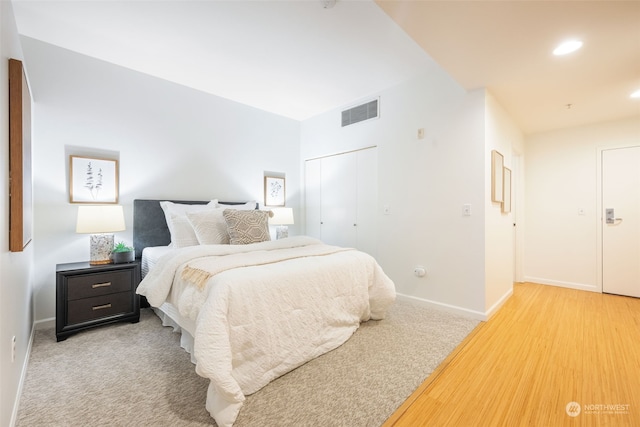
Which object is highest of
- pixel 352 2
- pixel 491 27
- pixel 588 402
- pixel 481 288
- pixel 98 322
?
pixel 352 2

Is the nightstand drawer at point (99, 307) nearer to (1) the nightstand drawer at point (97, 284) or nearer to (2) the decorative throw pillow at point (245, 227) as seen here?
(1) the nightstand drawer at point (97, 284)

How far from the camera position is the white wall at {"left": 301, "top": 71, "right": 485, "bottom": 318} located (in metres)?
2.76

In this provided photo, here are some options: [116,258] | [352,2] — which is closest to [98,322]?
[116,258]

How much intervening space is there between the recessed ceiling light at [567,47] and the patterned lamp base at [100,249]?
412 cm

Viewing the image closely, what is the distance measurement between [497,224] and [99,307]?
157 inches

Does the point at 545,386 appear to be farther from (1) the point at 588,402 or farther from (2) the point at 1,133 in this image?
(2) the point at 1,133

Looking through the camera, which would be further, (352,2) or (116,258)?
(116,258)

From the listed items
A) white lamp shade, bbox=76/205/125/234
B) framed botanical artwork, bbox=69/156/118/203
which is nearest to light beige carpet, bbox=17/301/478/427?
white lamp shade, bbox=76/205/125/234

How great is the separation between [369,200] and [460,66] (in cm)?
182

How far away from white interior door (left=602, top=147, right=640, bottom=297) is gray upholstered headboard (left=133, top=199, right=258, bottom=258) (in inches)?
219

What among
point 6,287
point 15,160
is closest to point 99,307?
point 6,287

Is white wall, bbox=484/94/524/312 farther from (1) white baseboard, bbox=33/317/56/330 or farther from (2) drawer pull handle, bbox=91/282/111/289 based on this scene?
(1) white baseboard, bbox=33/317/56/330

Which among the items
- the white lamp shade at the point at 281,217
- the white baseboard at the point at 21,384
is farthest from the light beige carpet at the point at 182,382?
the white lamp shade at the point at 281,217

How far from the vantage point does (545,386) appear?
1.72 m
